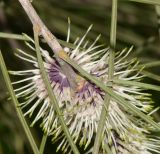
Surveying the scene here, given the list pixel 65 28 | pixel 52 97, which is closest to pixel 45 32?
pixel 52 97

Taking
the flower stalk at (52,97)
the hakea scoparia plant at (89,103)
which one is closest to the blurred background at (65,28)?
the hakea scoparia plant at (89,103)

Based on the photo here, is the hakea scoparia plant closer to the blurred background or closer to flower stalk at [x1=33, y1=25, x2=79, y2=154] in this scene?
flower stalk at [x1=33, y1=25, x2=79, y2=154]

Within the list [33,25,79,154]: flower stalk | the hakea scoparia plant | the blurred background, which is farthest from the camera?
the blurred background

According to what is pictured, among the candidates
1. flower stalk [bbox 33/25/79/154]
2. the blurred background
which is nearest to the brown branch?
flower stalk [bbox 33/25/79/154]

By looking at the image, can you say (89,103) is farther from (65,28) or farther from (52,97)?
(65,28)

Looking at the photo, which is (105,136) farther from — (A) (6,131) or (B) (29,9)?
(A) (6,131)
